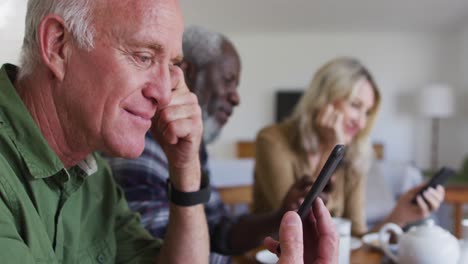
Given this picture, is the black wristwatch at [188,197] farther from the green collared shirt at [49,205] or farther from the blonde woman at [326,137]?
the blonde woman at [326,137]

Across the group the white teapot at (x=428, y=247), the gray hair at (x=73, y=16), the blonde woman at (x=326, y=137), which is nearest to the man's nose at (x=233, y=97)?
the blonde woman at (x=326, y=137)

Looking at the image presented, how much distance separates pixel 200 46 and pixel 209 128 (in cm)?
26

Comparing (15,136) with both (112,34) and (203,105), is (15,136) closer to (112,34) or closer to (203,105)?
(112,34)

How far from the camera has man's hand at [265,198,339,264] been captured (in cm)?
54

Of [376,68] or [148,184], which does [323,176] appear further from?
[376,68]

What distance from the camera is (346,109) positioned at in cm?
168

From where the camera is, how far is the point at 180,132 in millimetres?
854

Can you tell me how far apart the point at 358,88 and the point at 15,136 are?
1.29 m

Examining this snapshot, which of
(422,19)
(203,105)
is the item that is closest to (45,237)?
(203,105)

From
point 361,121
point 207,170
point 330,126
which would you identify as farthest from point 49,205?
point 361,121

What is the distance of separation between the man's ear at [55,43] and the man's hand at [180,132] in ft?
0.72

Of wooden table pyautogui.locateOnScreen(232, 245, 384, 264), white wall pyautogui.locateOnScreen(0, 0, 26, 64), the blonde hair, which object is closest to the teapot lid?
wooden table pyautogui.locateOnScreen(232, 245, 384, 264)

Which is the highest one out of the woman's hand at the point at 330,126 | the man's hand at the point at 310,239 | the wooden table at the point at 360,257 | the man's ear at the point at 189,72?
the man's ear at the point at 189,72

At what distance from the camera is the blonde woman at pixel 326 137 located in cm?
162
